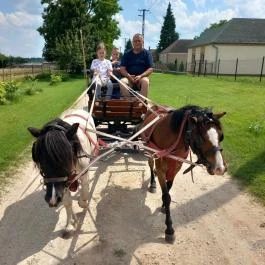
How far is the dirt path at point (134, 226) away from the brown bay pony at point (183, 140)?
1.31 ft

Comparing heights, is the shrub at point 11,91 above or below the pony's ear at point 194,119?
below

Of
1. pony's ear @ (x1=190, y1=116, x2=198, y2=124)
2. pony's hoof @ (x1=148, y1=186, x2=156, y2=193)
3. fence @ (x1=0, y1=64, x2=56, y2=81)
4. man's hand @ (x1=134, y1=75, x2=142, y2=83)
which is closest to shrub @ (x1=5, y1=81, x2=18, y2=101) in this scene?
fence @ (x1=0, y1=64, x2=56, y2=81)

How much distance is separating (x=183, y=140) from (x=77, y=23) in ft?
137

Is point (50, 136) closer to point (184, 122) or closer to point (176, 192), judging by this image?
point (184, 122)

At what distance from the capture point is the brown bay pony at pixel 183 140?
3705 mm

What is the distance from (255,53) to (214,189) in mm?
40314

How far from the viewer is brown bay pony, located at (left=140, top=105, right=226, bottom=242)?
371 cm

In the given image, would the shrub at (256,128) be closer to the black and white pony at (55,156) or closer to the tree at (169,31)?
the black and white pony at (55,156)

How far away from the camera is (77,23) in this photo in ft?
→ 143

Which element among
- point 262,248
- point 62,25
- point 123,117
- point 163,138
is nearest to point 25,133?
point 123,117

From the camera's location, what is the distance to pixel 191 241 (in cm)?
449

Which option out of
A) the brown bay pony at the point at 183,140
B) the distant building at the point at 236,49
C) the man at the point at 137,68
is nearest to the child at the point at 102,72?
the man at the point at 137,68

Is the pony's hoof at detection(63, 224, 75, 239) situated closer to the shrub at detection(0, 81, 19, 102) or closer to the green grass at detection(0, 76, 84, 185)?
the green grass at detection(0, 76, 84, 185)

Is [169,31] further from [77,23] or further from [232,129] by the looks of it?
[232,129]
